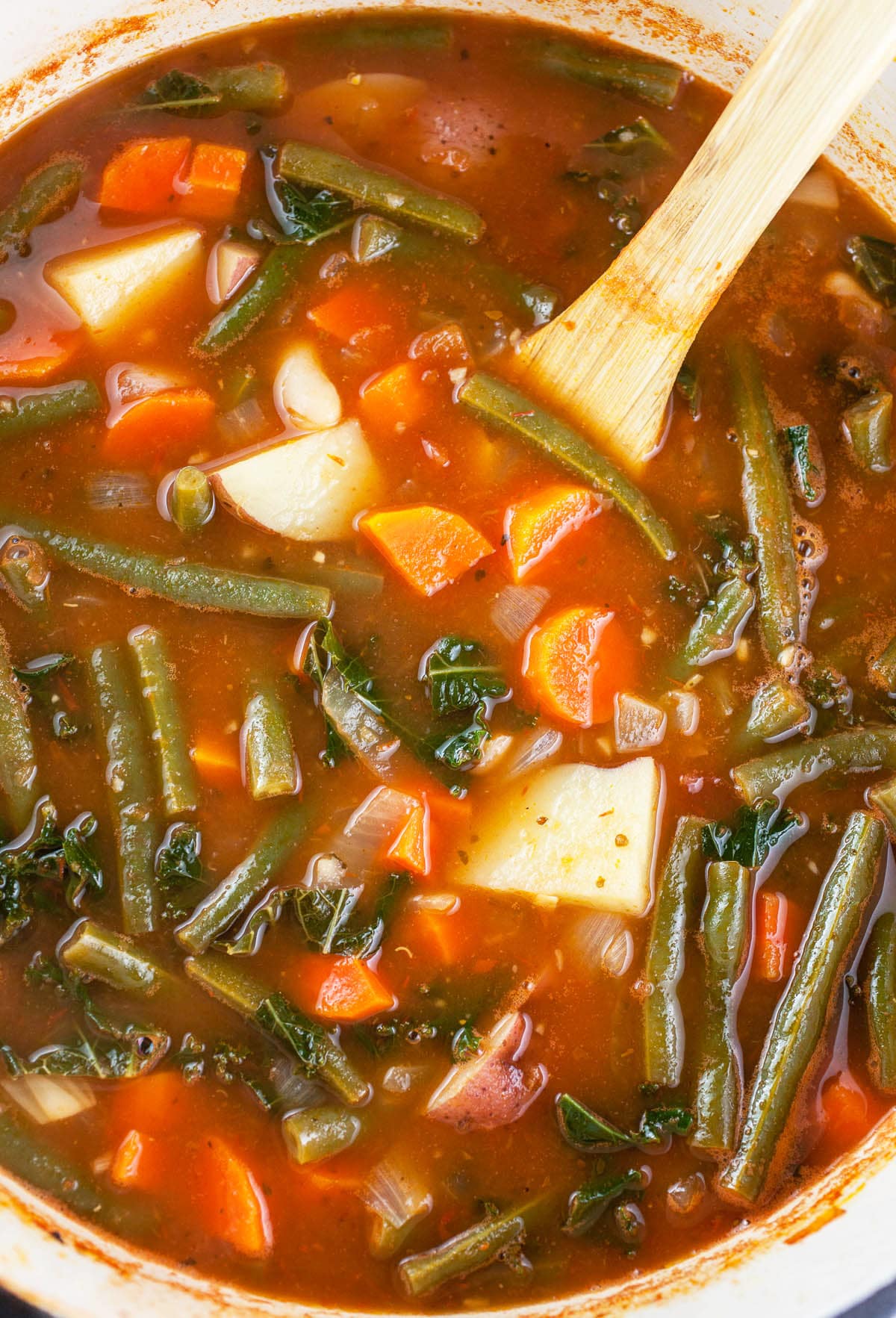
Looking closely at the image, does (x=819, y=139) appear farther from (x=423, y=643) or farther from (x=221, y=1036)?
(x=221, y=1036)

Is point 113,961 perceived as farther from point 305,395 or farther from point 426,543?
point 305,395

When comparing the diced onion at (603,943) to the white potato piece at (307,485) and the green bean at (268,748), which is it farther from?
the white potato piece at (307,485)

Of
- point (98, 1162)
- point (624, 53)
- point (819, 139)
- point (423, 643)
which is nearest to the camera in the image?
point (819, 139)

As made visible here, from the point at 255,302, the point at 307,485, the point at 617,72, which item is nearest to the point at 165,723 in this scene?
the point at 307,485

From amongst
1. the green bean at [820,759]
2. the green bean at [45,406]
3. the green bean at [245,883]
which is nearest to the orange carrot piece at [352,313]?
the green bean at [45,406]

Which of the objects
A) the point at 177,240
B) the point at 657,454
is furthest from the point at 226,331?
the point at 657,454

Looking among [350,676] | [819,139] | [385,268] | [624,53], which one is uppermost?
[819,139]

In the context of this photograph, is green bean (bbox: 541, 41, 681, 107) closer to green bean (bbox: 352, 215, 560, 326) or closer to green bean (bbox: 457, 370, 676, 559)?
green bean (bbox: 352, 215, 560, 326)
